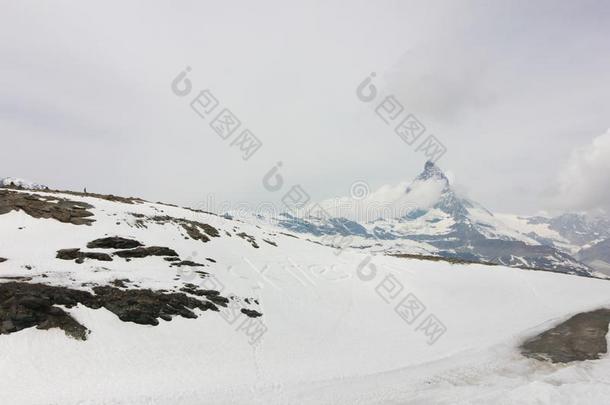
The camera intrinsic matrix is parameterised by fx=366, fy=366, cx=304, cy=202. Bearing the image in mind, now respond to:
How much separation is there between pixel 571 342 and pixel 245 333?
2994cm

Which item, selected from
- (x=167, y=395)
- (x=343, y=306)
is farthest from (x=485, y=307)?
(x=167, y=395)

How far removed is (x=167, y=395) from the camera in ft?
60.4

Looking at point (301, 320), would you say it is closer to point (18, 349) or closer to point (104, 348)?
point (104, 348)

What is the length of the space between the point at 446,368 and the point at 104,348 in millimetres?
22429

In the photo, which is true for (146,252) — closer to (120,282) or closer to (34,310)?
(120,282)

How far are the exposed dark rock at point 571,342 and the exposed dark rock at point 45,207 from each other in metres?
41.1

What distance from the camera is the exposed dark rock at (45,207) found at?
32031mm

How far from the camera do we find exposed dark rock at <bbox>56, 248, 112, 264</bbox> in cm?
2708

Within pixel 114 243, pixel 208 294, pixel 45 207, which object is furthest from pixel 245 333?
pixel 45 207

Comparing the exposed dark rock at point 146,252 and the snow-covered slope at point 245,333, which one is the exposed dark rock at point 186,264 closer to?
the snow-covered slope at point 245,333

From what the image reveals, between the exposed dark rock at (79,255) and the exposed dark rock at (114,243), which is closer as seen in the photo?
the exposed dark rock at (79,255)

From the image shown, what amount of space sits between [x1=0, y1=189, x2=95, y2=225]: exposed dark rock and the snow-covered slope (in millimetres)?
169

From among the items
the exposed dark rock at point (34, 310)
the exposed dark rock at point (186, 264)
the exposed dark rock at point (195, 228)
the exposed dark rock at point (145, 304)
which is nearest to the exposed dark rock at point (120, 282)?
the exposed dark rock at point (145, 304)

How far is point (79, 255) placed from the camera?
27906 millimetres
